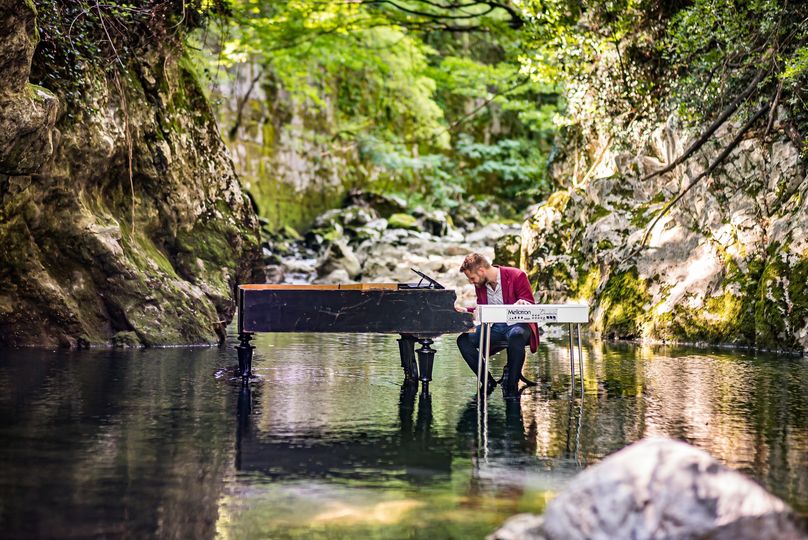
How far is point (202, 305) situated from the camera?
1318 cm

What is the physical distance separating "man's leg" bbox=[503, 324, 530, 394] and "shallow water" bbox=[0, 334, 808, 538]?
0.24 m

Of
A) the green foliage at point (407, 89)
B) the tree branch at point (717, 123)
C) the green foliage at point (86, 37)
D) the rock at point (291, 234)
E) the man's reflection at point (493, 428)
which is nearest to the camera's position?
the man's reflection at point (493, 428)

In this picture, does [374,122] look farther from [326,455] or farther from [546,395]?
[326,455]

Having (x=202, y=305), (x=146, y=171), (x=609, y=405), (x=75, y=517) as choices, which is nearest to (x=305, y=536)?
(x=75, y=517)

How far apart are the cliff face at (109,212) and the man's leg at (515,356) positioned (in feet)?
17.5

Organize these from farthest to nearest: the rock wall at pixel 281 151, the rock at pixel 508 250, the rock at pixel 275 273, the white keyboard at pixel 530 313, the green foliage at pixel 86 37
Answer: the rock wall at pixel 281 151, the rock at pixel 275 273, the rock at pixel 508 250, the green foliage at pixel 86 37, the white keyboard at pixel 530 313

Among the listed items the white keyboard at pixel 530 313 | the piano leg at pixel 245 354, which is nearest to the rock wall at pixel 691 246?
the white keyboard at pixel 530 313

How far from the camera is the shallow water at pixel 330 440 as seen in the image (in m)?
4.25

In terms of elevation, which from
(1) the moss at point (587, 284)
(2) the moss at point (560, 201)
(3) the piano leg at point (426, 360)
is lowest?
(3) the piano leg at point (426, 360)

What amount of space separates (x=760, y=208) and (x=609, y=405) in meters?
7.65

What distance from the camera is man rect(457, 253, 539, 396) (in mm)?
8367

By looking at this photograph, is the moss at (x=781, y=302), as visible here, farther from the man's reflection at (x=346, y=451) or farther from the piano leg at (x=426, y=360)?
the man's reflection at (x=346, y=451)

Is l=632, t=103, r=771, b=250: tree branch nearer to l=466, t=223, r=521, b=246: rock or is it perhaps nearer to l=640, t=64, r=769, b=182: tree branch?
l=640, t=64, r=769, b=182: tree branch

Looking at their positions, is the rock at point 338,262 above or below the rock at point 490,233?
below
